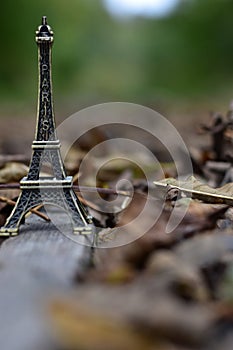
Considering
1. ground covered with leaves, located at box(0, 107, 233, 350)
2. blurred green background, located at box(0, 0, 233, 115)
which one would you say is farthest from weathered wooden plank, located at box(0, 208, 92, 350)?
blurred green background, located at box(0, 0, 233, 115)

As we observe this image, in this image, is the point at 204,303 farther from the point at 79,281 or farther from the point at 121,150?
the point at 121,150

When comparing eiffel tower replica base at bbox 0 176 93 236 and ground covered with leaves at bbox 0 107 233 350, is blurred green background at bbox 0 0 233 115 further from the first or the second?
ground covered with leaves at bbox 0 107 233 350

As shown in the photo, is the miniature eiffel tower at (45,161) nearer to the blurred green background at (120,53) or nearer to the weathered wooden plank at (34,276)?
the weathered wooden plank at (34,276)

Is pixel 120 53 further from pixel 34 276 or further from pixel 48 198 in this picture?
pixel 34 276

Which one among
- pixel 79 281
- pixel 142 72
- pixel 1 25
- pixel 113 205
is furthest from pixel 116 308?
pixel 142 72

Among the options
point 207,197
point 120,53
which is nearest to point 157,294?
point 207,197
